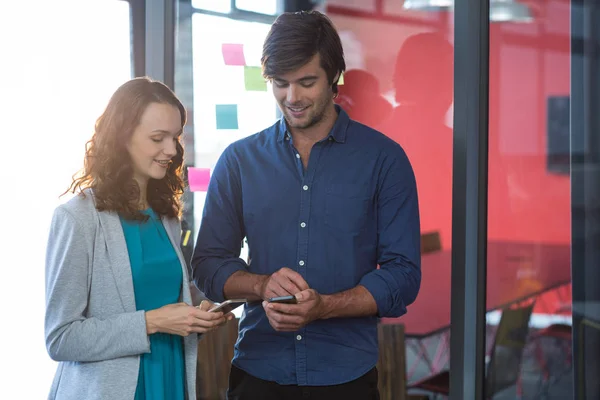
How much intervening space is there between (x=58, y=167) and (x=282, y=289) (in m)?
1.79

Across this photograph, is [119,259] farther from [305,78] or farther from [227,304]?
[305,78]

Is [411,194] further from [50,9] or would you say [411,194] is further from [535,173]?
[50,9]

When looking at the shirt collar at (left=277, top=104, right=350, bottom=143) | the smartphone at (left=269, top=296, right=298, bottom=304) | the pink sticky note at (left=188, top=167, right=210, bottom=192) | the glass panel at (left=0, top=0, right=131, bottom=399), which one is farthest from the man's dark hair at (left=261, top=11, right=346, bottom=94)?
the glass panel at (left=0, top=0, right=131, bottom=399)

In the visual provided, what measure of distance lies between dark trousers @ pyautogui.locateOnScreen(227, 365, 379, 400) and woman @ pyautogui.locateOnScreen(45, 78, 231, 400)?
153mm

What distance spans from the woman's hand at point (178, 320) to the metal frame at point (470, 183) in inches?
42.3

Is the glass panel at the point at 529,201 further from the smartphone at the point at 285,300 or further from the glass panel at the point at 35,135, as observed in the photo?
the glass panel at the point at 35,135

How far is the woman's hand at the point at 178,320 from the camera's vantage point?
1839 mm

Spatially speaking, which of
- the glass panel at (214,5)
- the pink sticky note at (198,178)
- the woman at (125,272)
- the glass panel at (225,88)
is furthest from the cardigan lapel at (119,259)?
the glass panel at (214,5)

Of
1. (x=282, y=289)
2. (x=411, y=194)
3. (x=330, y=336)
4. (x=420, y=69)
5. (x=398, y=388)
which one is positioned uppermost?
(x=420, y=69)

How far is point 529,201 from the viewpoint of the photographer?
8.47 feet

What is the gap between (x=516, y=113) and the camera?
2.58 metres

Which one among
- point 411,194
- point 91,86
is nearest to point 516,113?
point 411,194

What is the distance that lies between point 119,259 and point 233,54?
168 cm

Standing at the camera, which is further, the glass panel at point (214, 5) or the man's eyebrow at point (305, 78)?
the glass panel at point (214, 5)
